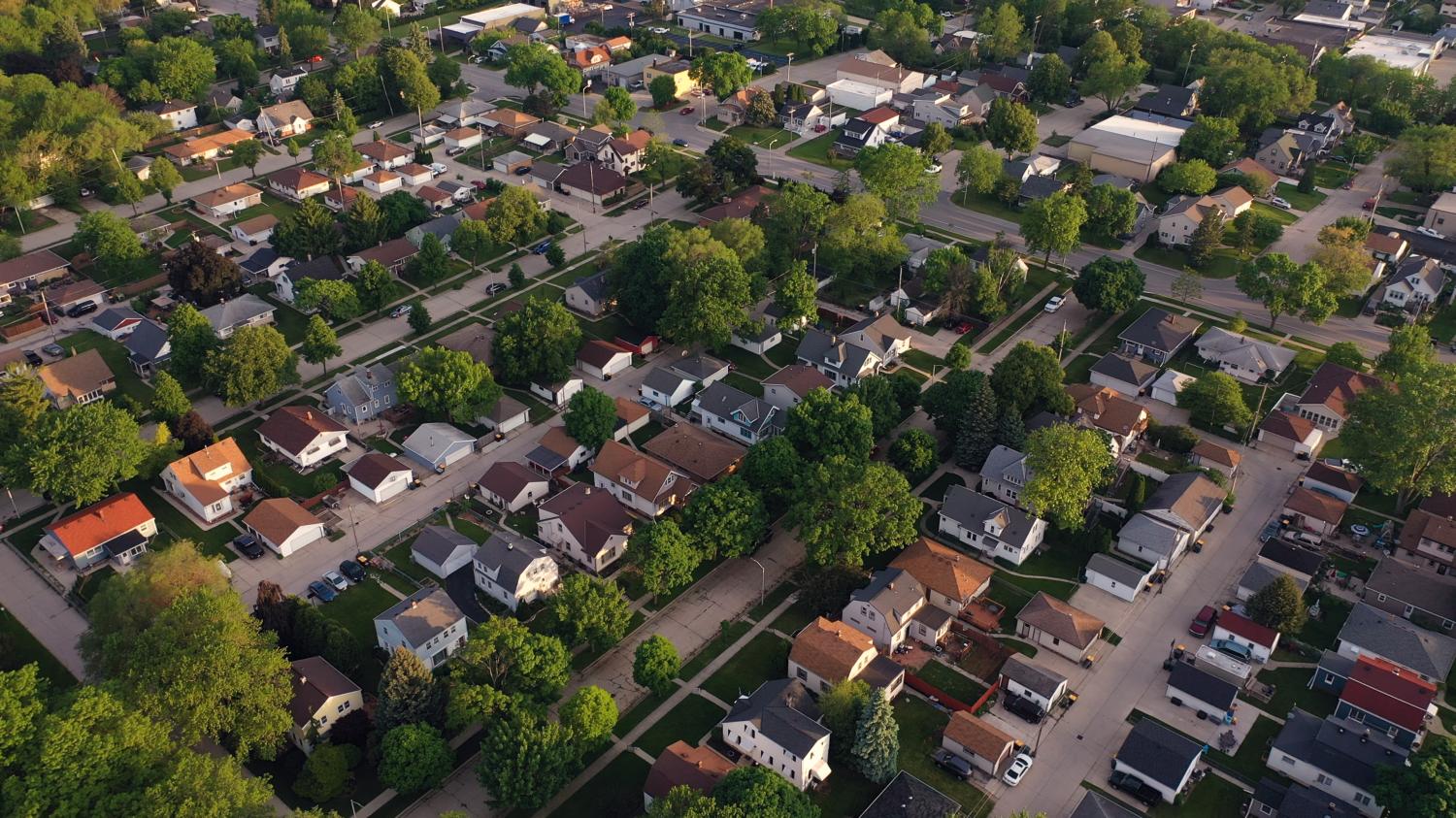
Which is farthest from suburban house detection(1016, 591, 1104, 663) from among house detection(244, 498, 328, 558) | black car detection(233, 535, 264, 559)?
black car detection(233, 535, 264, 559)

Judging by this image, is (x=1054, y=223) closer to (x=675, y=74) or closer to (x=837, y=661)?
(x=837, y=661)

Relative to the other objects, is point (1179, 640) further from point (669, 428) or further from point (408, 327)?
point (408, 327)

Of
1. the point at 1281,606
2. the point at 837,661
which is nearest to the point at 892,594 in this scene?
the point at 837,661

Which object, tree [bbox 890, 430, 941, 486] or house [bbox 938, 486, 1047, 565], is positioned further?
tree [bbox 890, 430, 941, 486]

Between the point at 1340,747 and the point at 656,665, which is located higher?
the point at 656,665

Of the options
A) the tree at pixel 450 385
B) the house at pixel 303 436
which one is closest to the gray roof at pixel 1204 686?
the tree at pixel 450 385

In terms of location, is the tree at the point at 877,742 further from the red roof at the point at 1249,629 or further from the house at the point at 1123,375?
the house at the point at 1123,375

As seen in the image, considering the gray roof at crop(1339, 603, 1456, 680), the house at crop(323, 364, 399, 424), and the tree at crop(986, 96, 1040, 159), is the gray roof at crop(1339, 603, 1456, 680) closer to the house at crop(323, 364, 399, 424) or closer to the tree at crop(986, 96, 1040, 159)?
the house at crop(323, 364, 399, 424)

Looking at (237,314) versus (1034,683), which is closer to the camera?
(1034,683)
